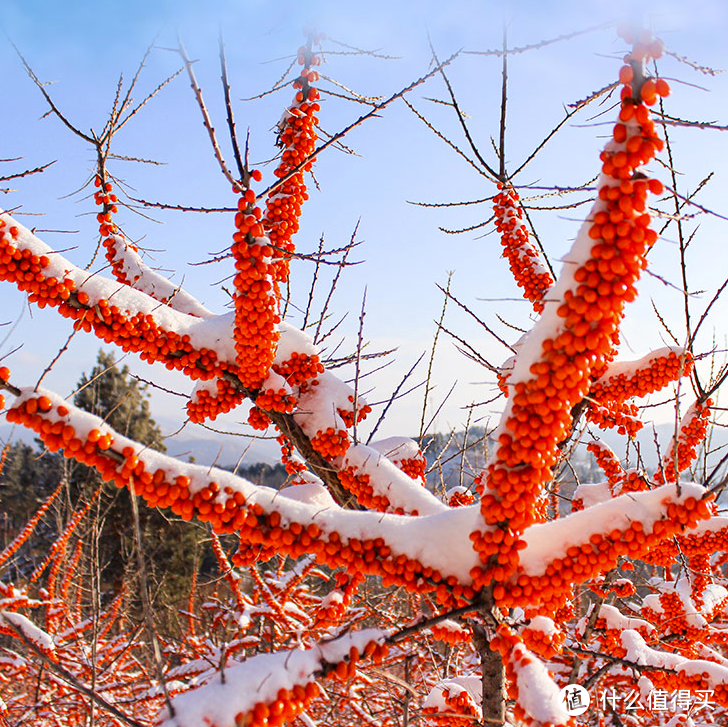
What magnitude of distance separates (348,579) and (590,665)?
16.7 ft

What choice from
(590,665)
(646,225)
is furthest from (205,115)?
(590,665)

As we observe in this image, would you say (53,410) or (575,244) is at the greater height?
(575,244)

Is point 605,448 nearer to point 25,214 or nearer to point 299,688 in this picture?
point 299,688

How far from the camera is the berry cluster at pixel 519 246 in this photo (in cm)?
443

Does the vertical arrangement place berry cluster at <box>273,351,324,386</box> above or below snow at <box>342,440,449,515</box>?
above

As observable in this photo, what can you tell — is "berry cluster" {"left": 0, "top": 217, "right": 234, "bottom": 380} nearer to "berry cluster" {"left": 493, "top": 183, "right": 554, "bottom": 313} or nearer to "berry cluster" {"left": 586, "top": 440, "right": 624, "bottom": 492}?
"berry cluster" {"left": 493, "top": 183, "right": 554, "bottom": 313}

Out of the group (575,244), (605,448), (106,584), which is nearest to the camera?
(575,244)

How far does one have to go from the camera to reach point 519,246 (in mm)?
4457

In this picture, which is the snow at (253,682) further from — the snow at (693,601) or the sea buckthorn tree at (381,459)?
the snow at (693,601)

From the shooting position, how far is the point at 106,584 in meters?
18.4

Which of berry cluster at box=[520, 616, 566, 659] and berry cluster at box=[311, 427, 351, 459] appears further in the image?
berry cluster at box=[311, 427, 351, 459]

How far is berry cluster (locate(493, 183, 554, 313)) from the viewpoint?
443cm

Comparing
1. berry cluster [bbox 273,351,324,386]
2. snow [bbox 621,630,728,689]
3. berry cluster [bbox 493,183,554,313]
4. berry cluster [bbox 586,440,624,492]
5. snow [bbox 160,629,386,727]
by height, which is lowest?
snow [bbox 160,629,386,727]

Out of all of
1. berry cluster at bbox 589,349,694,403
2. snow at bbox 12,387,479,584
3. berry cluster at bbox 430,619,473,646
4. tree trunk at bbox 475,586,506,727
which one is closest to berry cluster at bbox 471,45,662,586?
snow at bbox 12,387,479,584
